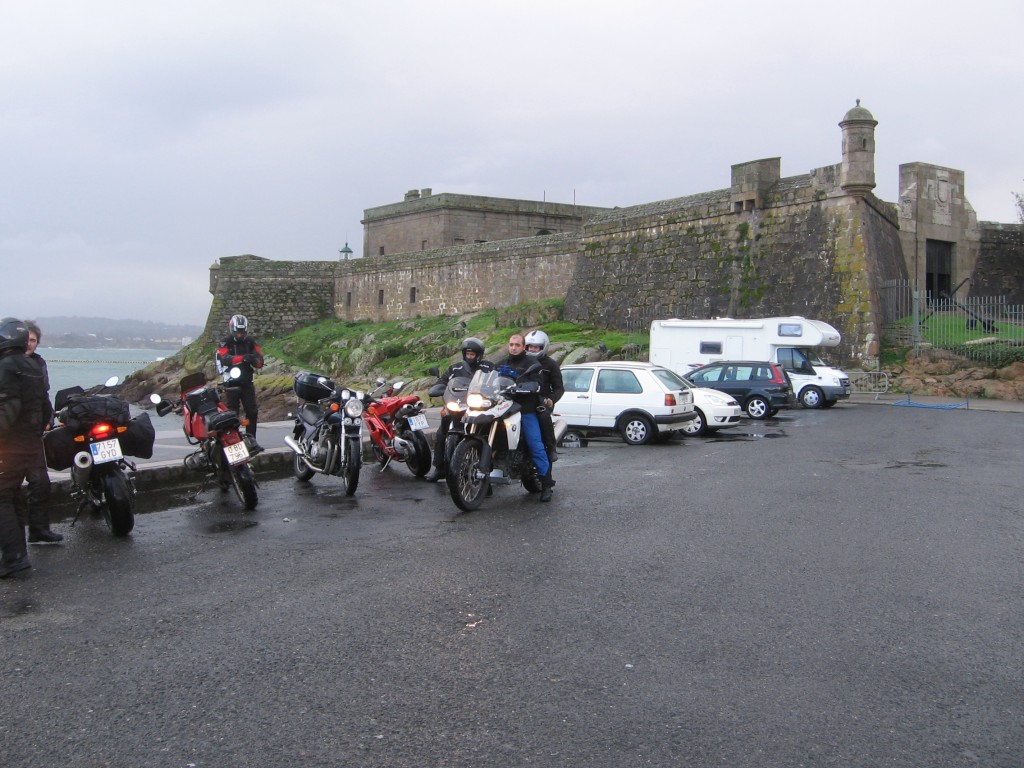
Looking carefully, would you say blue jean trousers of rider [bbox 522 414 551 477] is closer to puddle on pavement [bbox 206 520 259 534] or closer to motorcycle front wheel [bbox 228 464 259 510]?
motorcycle front wheel [bbox 228 464 259 510]

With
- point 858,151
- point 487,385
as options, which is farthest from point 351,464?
point 858,151

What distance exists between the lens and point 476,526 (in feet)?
26.1

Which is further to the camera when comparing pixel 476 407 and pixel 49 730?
pixel 476 407

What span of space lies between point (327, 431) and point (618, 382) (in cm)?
696

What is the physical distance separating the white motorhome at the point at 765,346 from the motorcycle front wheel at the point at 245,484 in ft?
58.5

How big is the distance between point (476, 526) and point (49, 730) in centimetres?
455

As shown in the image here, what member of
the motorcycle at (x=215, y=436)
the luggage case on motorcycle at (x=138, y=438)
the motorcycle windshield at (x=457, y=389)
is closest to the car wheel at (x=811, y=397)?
the motorcycle windshield at (x=457, y=389)

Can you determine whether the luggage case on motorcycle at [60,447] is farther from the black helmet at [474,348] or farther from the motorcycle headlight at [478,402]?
the black helmet at [474,348]

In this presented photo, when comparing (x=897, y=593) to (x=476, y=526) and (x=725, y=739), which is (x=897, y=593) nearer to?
(x=725, y=739)

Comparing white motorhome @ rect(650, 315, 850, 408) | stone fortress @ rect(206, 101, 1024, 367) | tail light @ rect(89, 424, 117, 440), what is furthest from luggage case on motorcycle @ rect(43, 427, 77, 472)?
stone fortress @ rect(206, 101, 1024, 367)

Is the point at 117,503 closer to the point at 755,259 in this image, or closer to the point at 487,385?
the point at 487,385

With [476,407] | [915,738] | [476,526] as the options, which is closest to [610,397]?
[476,407]

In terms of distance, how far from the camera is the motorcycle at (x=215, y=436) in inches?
337

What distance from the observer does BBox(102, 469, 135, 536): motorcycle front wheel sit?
7.30m
